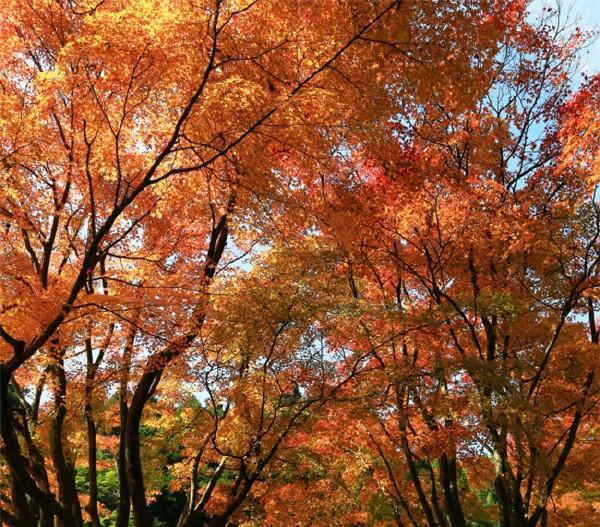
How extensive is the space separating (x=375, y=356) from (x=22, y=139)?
21.8 feet

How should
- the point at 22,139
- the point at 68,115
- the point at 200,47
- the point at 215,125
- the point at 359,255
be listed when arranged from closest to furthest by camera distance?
the point at 200,47, the point at 215,125, the point at 22,139, the point at 68,115, the point at 359,255

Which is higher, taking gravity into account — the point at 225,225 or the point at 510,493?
the point at 225,225

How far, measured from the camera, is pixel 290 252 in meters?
8.84

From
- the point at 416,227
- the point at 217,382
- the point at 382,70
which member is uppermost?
the point at 416,227

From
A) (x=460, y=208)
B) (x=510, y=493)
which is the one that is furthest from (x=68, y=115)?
(x=510, y=493)

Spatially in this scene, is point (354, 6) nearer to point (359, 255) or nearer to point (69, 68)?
point (69, 68)

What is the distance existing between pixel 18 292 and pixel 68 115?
8.37ft

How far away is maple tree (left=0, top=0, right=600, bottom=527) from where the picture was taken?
511cm

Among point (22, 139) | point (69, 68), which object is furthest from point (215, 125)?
point (22, 139)

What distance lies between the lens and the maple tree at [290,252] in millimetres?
Answer: 5105

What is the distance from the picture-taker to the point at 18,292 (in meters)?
6.34

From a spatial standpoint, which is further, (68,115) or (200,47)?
(68,115)

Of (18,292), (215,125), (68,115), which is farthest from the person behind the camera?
(68,115)

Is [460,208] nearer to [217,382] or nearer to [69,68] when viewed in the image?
[217,382]
